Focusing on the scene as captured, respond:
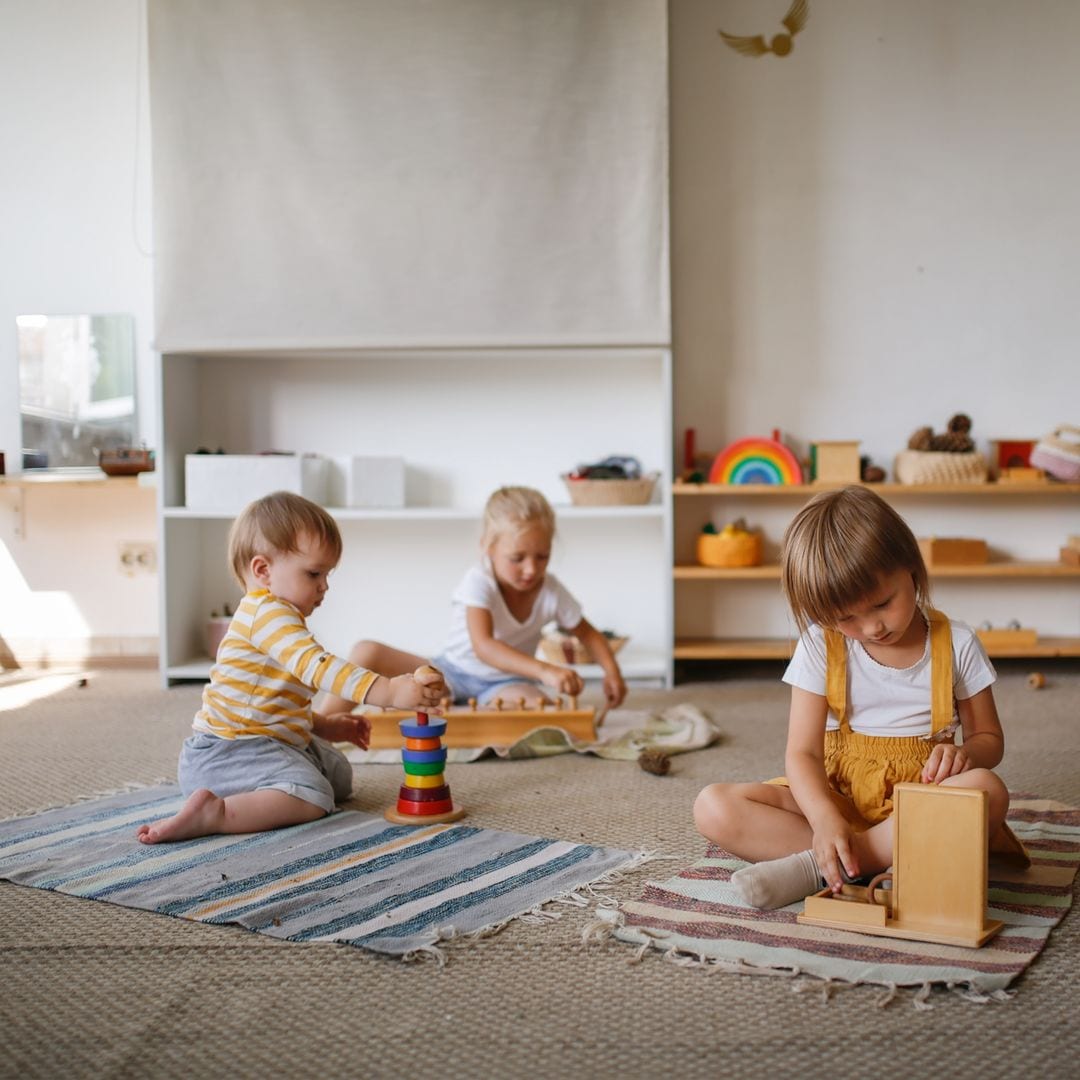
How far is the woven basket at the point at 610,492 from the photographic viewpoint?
311cm

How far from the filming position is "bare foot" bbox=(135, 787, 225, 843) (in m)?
1.64

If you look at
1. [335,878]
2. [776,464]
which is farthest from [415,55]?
[335,878]

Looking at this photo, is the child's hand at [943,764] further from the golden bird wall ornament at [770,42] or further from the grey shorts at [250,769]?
the golden bird wall ornament at [770,42]

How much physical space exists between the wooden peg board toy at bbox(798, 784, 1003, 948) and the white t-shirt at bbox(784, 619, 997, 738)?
211mm

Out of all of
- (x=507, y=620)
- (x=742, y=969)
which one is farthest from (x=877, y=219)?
(x=742, y=969)

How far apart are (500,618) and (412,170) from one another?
1.18m

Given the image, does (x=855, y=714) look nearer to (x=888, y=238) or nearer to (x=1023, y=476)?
(x=1023, y=476)

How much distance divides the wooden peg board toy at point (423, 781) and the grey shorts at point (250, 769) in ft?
0.39

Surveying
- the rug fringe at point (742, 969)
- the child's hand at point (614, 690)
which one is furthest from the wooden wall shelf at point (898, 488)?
the rug fringe at point (742, 969)

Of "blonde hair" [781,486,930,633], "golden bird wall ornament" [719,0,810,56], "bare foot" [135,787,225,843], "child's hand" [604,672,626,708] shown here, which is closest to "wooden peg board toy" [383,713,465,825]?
"bare foot" [135,787,225,843]

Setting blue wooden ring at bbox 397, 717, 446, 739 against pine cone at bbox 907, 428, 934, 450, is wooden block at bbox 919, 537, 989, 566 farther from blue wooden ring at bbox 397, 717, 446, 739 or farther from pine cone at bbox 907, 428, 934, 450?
blue wooden ring at bbox 397, 717, 446, 739

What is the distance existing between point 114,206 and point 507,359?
1135 millimetres

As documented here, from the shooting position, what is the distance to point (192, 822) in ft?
5.41

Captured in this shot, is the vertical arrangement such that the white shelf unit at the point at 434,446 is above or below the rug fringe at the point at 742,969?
above
